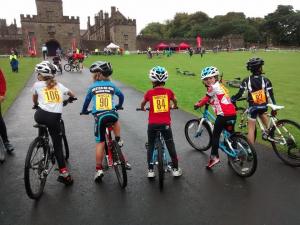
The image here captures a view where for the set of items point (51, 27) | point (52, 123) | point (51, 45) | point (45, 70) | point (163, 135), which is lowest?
point (163, 135)

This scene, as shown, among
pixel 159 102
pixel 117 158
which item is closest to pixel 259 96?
pixel 159 102

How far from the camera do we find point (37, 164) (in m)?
5.20

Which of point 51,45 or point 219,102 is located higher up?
point 51,45

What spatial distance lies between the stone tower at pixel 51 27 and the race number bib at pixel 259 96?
229 ft

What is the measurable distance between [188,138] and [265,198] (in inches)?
112

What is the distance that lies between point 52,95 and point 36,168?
1.22 meters

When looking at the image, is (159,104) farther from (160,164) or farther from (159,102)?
Result: (160,164)

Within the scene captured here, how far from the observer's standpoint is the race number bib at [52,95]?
541 cm

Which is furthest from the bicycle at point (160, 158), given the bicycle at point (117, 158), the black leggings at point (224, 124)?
the black leggings at point (224, 124)

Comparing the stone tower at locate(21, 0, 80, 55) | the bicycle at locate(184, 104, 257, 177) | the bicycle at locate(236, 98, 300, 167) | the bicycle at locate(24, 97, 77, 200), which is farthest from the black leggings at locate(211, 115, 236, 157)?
the stone tower at locate(21, 0, 80, 55)

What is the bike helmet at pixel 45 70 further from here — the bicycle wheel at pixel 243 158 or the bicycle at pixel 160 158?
the bicycle wheel at pixel 243 158

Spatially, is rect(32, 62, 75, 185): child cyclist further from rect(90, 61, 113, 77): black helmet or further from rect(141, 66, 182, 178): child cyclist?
rect(141, 66, 182, 178): child cyclist

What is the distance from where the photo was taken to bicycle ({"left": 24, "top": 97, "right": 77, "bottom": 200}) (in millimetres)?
4945

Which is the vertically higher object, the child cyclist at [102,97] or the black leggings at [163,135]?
the child cyclist at [102,97]
